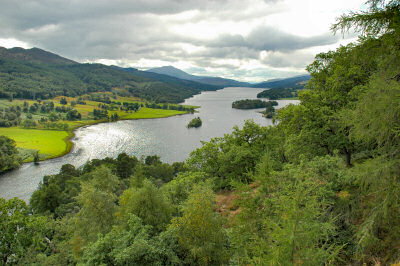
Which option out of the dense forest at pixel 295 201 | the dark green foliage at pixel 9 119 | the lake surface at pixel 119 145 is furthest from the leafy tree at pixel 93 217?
the dark green foliage at pixel 9 119

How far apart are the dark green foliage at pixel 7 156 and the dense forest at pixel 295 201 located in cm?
5394

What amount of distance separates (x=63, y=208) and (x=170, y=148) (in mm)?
46426

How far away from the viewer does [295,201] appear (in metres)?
6.51

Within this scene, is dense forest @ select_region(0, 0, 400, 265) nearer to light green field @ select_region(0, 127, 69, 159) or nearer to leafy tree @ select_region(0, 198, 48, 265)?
leafy tree @ select_region(0, 198, 48, 265)

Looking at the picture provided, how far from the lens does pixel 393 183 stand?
20.5 feet

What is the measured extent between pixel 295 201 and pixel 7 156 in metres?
84.8

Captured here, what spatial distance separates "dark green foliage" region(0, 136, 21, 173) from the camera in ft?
214

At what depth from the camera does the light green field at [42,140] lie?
266 feet

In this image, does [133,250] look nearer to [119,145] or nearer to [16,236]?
[16,236]

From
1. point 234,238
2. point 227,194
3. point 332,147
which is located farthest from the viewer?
point 227,194

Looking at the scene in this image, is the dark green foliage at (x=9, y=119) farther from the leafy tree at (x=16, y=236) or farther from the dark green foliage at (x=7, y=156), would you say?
the leafy tree at (x=16, y=236)

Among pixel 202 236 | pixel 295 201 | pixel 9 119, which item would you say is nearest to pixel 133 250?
pixel 202 236

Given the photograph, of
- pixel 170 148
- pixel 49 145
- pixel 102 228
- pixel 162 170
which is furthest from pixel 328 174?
pixel 49 145

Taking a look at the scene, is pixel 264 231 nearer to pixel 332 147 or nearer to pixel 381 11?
pixel 381 11
